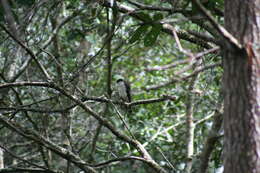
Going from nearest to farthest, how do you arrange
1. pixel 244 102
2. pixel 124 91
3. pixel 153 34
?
pixel 244 102 < pixel 153 34 < pixel 124 91

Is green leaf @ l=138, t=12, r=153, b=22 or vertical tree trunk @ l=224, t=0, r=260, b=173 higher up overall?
green leaf @ l=138, t=12, r=153, b=22

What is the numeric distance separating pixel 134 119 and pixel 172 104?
999mm

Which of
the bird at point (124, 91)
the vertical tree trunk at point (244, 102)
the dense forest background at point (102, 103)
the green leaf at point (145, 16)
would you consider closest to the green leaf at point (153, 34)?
the green leaf at point (145, 16)

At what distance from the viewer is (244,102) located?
1.45m

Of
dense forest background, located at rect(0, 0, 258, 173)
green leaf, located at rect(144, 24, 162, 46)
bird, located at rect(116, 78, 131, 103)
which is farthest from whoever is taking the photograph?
bird, located at rect(116, 78, 131, 103)

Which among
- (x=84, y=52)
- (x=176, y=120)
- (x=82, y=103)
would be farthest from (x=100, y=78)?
(x=82, y=103)

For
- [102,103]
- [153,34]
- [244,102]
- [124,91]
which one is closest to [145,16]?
[153,34]

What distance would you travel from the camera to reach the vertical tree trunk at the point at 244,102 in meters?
1.44

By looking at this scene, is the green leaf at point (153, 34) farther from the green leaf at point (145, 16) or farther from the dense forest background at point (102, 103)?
the dense forest background at point (102, 103)

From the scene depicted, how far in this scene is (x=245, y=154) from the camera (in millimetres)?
1441

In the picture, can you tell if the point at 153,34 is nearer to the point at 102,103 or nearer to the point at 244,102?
the point at 244,102

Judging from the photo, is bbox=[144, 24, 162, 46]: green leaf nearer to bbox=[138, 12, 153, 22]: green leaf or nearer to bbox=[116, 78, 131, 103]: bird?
bbox=[138, 12, 153, 22]: green leaf

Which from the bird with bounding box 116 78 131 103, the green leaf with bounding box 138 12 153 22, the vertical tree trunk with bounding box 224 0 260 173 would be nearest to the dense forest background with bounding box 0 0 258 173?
the bird with bounding box 116 78 131 103

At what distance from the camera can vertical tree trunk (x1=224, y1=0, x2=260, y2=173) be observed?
144 cm
